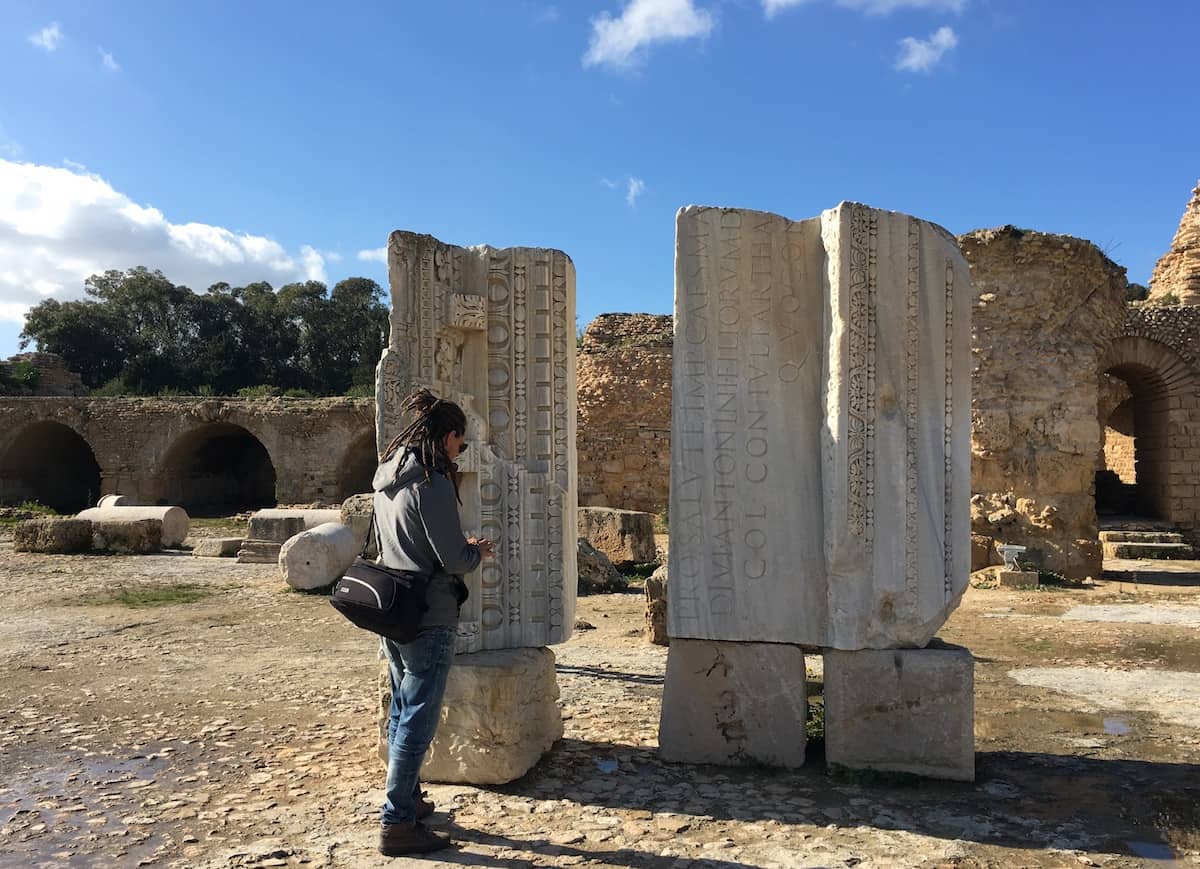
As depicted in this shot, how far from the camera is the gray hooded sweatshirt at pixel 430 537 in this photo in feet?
9.53

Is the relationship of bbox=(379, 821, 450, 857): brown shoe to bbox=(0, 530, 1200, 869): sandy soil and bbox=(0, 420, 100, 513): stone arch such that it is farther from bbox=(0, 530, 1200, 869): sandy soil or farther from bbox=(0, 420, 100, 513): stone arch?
bbox=(0, 420, 100, 513): stone arch

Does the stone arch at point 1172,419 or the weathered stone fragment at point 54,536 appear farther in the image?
the stone arch at point 1172,419

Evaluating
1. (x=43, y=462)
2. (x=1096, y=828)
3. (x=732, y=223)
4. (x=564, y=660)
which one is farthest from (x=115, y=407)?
(x=1096, y=828)

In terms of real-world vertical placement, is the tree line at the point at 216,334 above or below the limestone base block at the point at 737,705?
above

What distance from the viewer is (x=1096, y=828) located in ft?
9.97

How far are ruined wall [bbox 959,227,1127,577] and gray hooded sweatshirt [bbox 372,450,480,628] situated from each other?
964cm

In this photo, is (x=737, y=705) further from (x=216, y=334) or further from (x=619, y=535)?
(x=216, y=334)

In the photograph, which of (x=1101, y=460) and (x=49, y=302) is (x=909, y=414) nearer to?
(x=1101, y=460)

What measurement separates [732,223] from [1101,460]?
17709mm

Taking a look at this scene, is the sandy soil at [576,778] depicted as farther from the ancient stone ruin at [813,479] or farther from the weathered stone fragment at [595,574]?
the weathered stone fragment at [595,574]

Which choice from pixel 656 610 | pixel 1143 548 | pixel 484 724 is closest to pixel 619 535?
pixel 656 610

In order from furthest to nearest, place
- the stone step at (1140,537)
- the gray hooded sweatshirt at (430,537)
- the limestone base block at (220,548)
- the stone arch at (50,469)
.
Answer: the stone arch at (50,469)
the stone step at (1140,537)
the limestone base block at (220,548)
the gray hooded sweatshirt at (430,537)

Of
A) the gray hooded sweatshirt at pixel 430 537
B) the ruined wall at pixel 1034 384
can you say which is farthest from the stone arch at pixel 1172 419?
the gray hooded sweatshirt at pixel 430 537

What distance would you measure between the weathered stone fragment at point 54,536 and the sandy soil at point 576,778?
6910 mm
